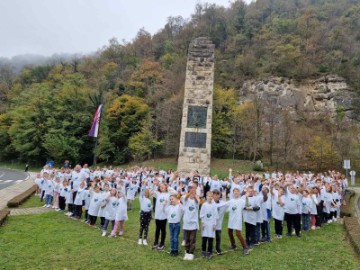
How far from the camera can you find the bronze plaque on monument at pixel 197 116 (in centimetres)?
2239

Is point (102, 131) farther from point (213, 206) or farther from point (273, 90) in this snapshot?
point (213, 206)

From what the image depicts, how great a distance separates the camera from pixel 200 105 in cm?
2280

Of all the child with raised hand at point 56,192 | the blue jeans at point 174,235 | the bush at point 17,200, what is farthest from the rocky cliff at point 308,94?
the blue jeans at point 174,235

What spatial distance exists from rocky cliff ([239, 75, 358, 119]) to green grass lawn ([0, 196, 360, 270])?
3895 cm

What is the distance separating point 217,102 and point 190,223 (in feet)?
117

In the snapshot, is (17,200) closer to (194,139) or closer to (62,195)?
(62,195)

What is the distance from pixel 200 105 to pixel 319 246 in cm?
1425

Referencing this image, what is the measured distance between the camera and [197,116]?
22.6m

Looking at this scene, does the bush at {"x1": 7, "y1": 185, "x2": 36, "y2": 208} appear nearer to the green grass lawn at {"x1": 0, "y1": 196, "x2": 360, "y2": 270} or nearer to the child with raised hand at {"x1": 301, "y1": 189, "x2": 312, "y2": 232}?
the green grass lawn at {"x1": 0, "y1": 196, "x2": 360, "y2": 270}

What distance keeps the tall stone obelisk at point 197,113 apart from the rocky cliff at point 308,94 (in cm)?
2543

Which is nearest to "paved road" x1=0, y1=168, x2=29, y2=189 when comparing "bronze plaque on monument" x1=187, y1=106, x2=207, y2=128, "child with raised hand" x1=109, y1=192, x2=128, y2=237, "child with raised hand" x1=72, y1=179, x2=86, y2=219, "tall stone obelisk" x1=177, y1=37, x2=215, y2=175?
"child with raised hand" x1=72, y1=179, x2=86, y2=219

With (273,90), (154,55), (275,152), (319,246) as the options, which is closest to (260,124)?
(275,152)

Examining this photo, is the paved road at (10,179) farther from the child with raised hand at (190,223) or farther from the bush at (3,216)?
the child with raised hand at (190,223)

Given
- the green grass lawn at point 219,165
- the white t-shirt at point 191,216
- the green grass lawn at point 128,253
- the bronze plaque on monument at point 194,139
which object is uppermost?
the bronze plaque on monument at point 194,139
